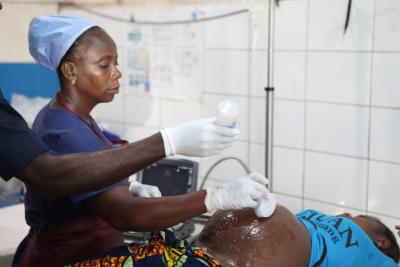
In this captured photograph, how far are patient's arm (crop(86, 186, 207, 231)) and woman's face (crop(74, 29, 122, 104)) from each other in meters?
0.28

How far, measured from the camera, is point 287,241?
1.44 meters

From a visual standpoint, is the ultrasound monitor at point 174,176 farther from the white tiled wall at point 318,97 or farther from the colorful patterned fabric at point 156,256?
the colorful patterned fabric at point 156,256

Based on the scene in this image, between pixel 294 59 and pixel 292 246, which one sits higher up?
pixel 294 59

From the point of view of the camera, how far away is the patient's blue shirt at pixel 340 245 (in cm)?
150

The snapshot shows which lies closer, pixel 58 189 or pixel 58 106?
pixel 58 189

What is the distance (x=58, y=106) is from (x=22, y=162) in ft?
0.90

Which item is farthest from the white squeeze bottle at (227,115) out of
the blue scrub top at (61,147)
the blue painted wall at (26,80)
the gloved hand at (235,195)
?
the blue painted wall at (26,80)

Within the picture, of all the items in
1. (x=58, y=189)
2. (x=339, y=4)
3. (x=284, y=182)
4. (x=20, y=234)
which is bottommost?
(x=20, y=234)

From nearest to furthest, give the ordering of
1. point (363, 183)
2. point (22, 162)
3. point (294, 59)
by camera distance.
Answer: point (22, 162), point (363, 183), point (294, 59)

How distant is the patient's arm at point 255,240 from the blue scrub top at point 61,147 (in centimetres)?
31

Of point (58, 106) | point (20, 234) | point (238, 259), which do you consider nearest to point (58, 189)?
point (58, 106)

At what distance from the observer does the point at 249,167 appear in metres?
2.46

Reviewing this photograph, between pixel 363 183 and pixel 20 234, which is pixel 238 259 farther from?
pixel 20 234

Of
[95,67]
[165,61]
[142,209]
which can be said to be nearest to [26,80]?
[165,61]
